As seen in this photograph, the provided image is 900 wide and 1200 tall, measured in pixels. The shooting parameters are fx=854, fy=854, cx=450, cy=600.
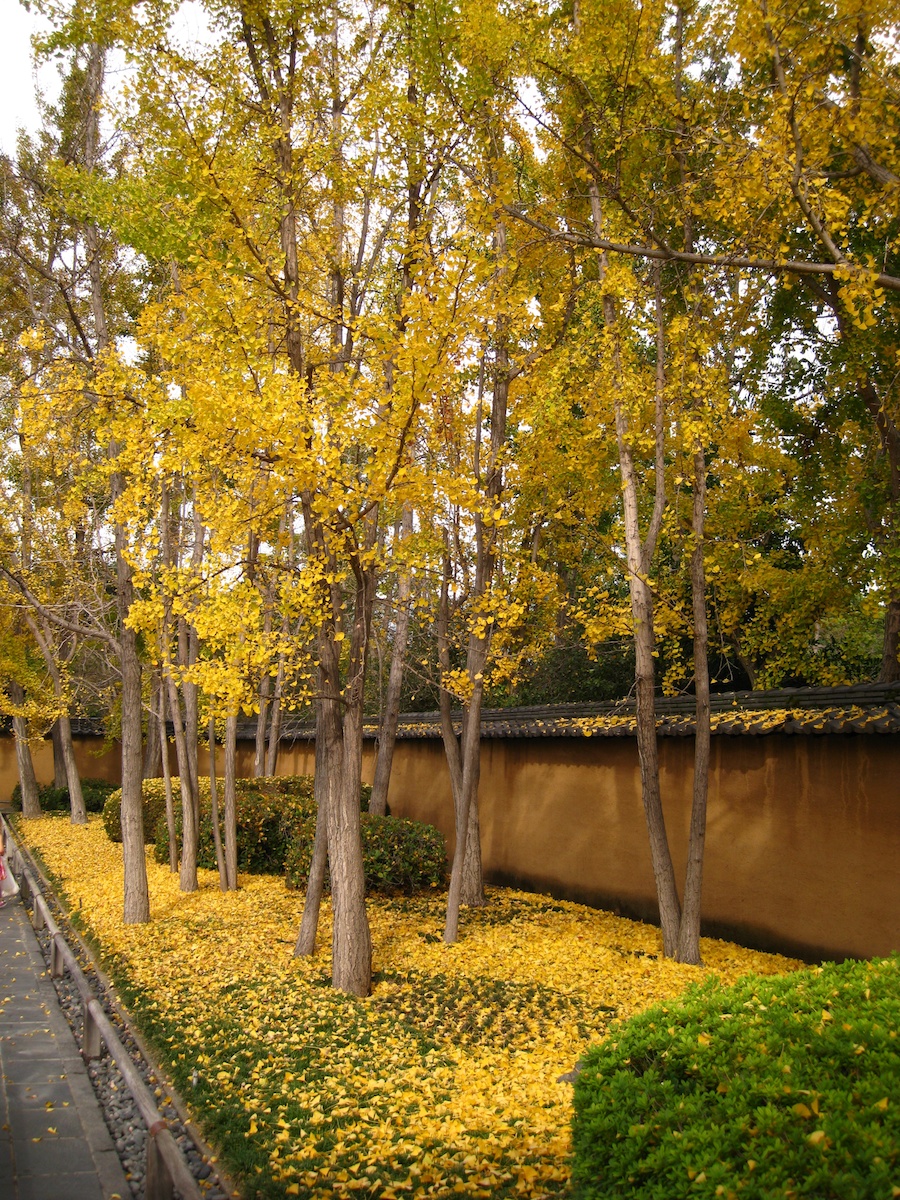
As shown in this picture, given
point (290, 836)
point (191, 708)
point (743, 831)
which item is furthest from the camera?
point (290, 836)

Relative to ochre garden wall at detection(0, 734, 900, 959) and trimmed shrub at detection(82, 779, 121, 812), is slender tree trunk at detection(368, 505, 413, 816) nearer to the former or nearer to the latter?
ochre garden wall at detection(0, 734, 900, 959)

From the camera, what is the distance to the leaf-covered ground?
4.25 meters

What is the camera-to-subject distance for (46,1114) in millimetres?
4988

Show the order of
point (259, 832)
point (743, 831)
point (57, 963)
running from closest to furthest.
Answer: point (57, 963) < point (743, 831) < point (259, 832)

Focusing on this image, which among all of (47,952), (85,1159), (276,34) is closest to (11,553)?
(47,952)

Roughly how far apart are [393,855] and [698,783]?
4.58 metres

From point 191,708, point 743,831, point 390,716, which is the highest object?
point 191,708

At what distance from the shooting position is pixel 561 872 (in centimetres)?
1149

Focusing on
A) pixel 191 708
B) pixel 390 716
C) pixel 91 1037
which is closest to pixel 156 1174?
pixel 91 1037

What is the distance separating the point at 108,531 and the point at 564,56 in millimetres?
9205

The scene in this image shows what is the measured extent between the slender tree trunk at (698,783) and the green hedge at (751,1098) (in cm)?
411

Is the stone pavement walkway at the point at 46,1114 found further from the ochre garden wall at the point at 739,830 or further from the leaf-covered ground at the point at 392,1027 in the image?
the ochre garden wall at the point at 739,830

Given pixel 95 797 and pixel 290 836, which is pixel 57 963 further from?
pixel 95 797

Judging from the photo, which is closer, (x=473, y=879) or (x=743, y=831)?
(x=743, y=831)
